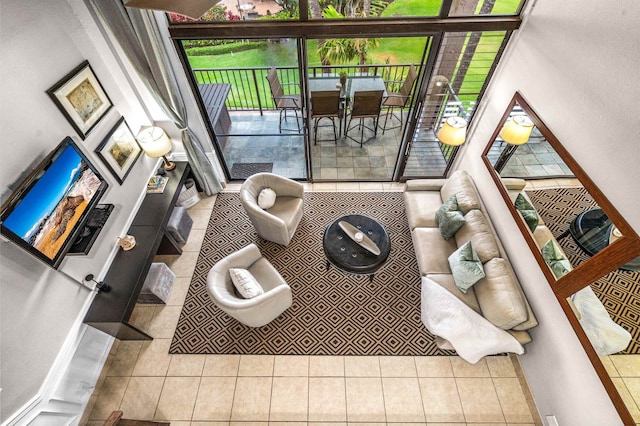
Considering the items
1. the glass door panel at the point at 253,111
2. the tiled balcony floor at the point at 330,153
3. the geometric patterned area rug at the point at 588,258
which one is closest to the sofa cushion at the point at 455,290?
the geometric patterned area rug at the point at 588,258

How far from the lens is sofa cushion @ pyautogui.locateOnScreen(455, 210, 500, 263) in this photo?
2990 millimetres

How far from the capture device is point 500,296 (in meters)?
2.65

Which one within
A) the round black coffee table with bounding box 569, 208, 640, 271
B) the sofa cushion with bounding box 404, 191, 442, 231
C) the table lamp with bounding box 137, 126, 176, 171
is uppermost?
the round black coffee table with bounding box 569, 208, 640, 271

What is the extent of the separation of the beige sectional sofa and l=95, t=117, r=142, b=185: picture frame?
3.42 metres

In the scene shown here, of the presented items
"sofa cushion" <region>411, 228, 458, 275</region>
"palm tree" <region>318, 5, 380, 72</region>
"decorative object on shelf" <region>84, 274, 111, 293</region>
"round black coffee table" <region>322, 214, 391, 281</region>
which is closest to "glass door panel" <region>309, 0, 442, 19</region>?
"palm tree" <region>318, 5, 380, 72</region>

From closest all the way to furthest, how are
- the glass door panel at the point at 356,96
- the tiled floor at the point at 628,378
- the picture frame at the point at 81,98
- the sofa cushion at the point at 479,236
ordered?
the tiled floor at the point at 628,378, the picture frame at the point at 81,98, the sofa cushion at the point at 479,236, the glass door panel at the point at 356,96

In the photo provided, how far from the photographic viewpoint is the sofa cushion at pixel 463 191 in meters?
3.44

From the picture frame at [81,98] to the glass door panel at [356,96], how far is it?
7.07 ft

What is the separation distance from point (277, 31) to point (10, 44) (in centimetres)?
209

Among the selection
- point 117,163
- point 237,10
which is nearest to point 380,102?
point 237,10

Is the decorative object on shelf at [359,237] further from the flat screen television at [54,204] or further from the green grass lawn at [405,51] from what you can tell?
the flat screen television at [54,204]

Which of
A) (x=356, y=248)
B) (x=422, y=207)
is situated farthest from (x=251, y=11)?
(x=422, y=207)

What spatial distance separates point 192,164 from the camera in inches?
160

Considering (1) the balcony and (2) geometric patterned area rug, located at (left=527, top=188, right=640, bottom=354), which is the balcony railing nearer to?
(1) the balcony
